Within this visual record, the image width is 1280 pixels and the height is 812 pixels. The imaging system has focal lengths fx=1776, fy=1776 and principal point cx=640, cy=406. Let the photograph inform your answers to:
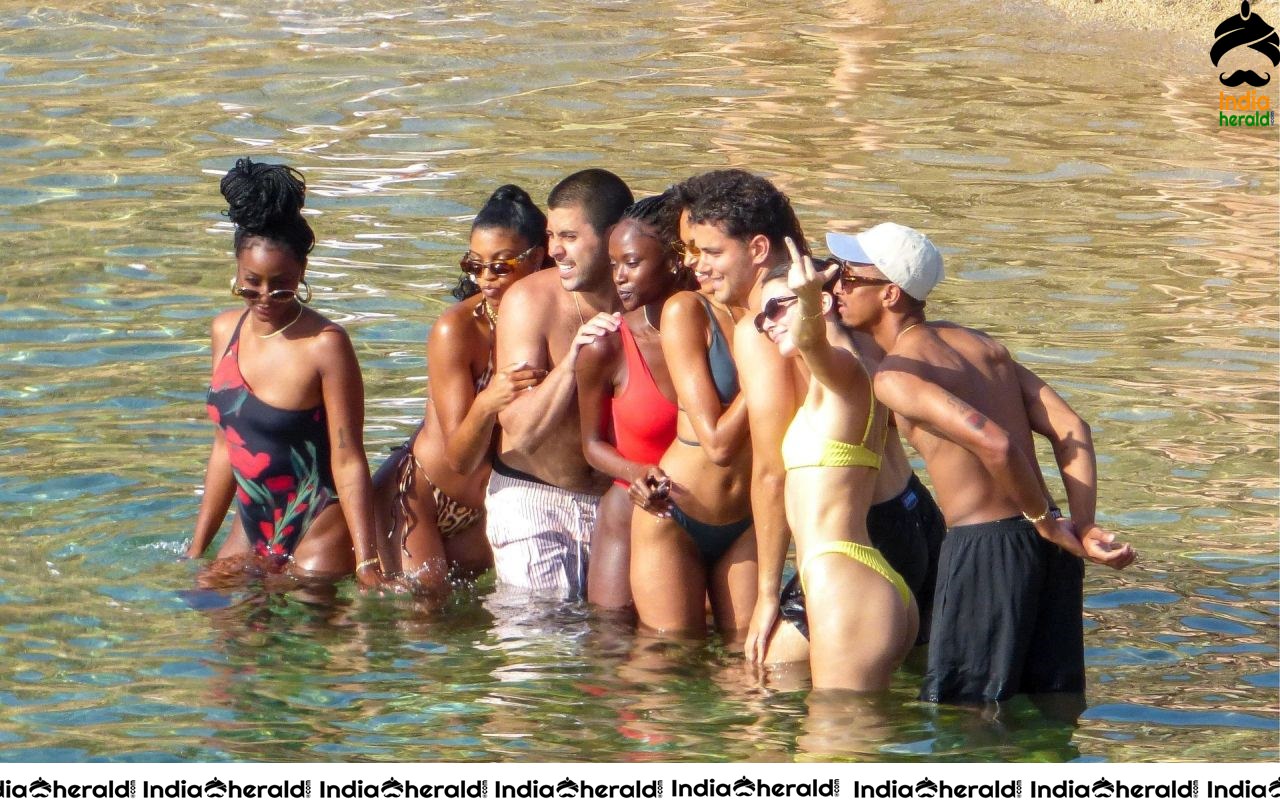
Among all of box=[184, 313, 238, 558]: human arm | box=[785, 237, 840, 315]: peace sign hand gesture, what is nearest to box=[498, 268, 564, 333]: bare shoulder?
box=[184, 313, 238, 558]: human arm

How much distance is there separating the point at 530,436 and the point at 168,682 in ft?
4.92

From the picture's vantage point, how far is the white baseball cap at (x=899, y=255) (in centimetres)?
532

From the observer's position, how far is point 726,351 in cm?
580

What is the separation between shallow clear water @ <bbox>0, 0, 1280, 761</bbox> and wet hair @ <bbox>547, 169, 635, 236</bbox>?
1462 mm

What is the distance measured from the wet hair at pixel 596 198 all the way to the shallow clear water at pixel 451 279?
1.46m

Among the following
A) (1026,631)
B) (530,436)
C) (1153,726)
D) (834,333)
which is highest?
(834,333)

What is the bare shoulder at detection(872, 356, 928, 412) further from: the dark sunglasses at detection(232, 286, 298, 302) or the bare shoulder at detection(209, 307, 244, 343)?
the bare shoulder at detection(209, 307, 244, 343)

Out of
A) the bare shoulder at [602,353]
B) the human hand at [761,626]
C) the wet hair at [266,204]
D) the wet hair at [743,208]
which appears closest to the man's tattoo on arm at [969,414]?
the wet hair at [743,208]

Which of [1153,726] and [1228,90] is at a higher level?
[1228,90]

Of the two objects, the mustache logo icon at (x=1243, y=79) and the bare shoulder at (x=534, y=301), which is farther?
the mustache logo icon at (x=1243, y=79)

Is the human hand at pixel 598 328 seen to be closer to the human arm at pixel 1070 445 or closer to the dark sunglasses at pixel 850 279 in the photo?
the dark sunglasses at pixel 850 279

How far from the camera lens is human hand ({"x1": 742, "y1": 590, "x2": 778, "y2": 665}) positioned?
223 inches
